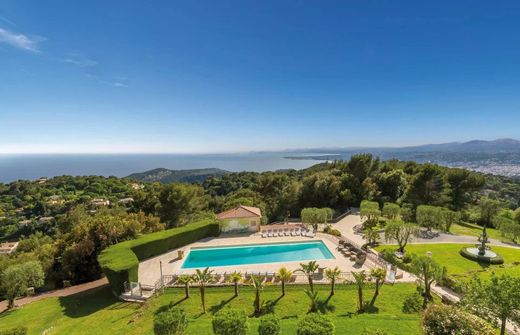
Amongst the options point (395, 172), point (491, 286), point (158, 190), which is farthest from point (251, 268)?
point (395, 172)

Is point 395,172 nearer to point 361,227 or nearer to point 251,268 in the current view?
point 361,227

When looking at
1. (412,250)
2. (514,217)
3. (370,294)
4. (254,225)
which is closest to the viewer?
(370,294)

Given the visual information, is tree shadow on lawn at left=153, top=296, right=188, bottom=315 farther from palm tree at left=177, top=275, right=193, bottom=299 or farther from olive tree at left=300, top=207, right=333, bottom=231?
olive tree at left=300, top=207, right=333, bottom=231

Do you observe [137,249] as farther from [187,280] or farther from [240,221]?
[240,221]

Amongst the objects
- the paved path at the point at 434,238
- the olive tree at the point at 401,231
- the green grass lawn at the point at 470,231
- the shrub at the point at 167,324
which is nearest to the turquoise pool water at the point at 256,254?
the paved path at the point at 434,238

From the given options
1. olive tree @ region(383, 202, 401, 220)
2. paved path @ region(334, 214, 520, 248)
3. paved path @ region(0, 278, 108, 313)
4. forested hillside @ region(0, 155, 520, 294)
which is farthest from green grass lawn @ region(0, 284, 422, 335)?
olive tree @ region(383, 202, 401, 220)

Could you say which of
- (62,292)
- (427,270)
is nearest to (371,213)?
(427,270)
